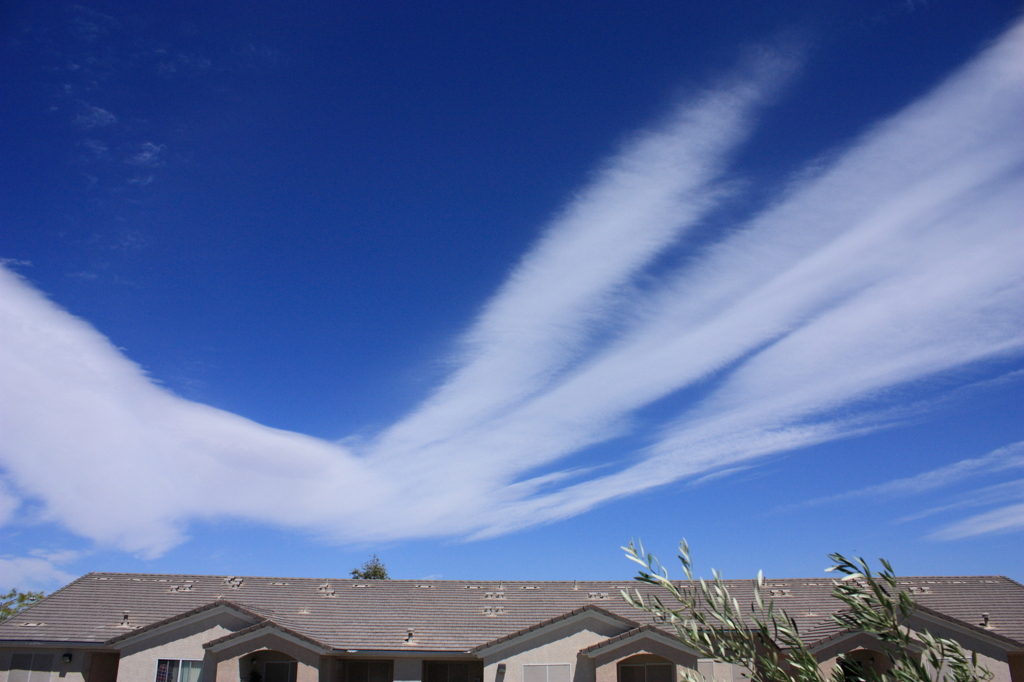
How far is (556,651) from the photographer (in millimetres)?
25516

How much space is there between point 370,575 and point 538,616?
125 feet

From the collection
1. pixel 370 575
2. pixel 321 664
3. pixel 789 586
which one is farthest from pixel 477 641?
pixel 370 575

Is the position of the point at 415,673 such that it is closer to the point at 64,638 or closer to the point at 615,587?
the point at 615,587

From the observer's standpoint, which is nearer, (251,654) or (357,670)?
(251,654)

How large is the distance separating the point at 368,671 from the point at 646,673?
36.6ft

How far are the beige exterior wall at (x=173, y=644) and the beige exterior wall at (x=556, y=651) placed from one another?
9.62 metres

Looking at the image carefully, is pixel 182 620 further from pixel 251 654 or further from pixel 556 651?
pixel 556 651

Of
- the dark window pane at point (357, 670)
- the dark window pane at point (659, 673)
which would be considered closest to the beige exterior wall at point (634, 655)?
the dark window pane at point (659, 673)

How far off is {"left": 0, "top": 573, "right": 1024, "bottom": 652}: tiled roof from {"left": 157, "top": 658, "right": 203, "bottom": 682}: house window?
252 centimetres

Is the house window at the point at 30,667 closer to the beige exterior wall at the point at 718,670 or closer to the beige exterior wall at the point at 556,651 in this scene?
the beige exterior wall at the point at 556,651

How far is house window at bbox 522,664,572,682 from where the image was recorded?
25109 millimetres

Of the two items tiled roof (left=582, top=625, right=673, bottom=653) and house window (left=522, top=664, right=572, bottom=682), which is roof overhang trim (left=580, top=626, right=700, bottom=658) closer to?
tiled roof (left=582, top=625, right=673, bottom=653)

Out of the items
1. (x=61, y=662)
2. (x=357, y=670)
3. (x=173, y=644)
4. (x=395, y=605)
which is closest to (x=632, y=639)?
(x=357, y=670)

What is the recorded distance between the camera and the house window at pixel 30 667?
2658 centimetres
